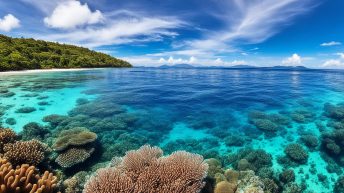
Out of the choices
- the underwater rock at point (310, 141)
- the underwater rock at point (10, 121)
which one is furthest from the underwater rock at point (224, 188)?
the underwater rock at point (10, 121)

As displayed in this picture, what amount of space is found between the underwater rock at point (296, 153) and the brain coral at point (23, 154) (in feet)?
33.1

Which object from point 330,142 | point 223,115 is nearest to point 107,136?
point 223,115

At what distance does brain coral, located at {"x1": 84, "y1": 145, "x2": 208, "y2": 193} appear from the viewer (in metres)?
4.12

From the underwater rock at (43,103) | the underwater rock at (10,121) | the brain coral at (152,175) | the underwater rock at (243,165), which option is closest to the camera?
the brain coral at (152,175)

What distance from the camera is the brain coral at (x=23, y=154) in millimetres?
5921

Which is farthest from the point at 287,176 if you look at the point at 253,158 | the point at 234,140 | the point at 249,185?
the point at 249,185

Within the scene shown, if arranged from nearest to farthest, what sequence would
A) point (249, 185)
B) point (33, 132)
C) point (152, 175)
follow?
point (152, 175) < point (249, 185) < point (33, 132)

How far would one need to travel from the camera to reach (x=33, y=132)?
9.82 meters

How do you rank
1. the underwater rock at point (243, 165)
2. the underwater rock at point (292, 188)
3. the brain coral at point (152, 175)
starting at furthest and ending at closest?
the underwater rock at point (243, 165), the underwater rock at point (292, 188), the brain coral at point (152, 175)

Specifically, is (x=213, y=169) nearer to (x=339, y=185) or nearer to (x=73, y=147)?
(x=339, y=185)

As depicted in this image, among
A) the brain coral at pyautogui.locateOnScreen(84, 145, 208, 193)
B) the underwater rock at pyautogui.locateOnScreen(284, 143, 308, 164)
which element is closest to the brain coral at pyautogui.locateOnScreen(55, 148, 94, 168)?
the brain coral at pyautogui.locateOnScreen(84, 145, 208, 193)

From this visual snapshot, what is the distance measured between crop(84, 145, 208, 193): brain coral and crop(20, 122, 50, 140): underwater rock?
6975 millimetres

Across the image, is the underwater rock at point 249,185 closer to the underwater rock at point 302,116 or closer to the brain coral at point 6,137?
the brain coral at point 6,137

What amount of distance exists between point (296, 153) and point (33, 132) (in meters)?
12.5
